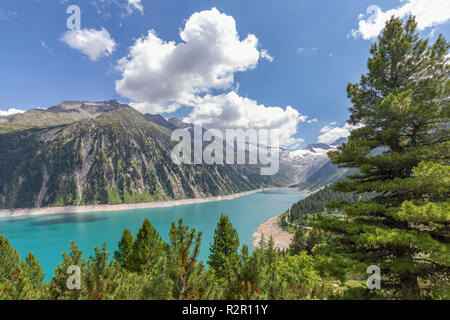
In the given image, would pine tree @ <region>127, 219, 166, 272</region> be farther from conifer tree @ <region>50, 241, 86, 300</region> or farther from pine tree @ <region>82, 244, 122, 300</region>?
pine tree @ <region>82, 244, 122, 300</region>

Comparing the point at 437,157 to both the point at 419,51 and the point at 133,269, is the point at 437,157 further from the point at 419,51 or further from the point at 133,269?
the point at 133,269

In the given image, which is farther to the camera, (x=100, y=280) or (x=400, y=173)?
(x=400, y=173)

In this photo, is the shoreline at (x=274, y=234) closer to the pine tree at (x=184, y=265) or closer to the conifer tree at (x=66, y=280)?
the pine tree at (x=184, y=265)

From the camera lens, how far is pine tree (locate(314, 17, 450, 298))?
6.18 metres

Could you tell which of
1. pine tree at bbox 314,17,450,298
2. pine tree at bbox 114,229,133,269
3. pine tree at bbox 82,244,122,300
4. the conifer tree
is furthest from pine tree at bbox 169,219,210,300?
pine tree at bbox 114,229,133,269

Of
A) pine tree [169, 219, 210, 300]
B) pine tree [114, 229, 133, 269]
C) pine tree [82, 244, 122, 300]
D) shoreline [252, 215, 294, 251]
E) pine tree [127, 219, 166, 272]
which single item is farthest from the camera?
shoreline [252, 215, 294, 251]

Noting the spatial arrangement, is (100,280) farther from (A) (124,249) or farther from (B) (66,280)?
(A) (124,249)

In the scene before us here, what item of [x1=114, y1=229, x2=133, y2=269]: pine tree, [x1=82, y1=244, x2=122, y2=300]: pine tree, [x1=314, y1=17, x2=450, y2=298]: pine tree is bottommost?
[x1=114, y1=229, x2=133, y2=269]: pine tree

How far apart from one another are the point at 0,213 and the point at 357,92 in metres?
232

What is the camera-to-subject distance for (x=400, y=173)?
27.0 ft

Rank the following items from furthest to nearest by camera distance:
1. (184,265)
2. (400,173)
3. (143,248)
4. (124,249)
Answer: (124,249) → (143,248) → (400,173) → (184,265)

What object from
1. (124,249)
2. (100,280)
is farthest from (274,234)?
(100,280)

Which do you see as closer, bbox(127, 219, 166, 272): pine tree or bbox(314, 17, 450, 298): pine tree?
bbox(314, 17, 450, 298): pine tree
